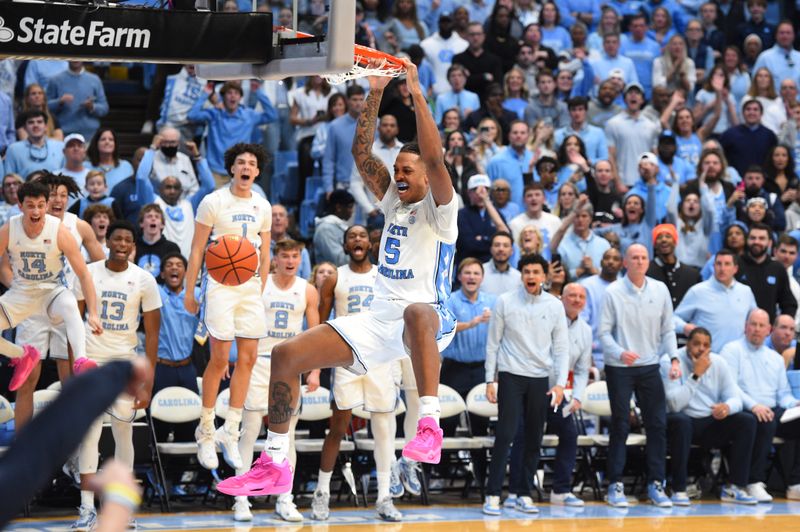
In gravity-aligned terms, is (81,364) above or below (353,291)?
below

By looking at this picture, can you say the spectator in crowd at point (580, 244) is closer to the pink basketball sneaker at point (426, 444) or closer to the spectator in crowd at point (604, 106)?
the spectator in crowd at point (604, 106)

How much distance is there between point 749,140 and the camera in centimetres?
1792

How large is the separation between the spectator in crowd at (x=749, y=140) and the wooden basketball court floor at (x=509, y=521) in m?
6.08

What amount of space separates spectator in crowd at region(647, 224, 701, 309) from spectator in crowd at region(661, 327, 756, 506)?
0.94 meters

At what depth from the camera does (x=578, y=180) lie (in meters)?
16.0

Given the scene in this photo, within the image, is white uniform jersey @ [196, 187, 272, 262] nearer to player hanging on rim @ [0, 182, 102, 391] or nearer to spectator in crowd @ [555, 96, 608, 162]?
player hanging on rim @ [0, 182, 102, 391]

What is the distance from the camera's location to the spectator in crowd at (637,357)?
13.3 metres

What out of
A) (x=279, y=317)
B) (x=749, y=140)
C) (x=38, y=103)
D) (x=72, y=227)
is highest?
(x=749, y=140)

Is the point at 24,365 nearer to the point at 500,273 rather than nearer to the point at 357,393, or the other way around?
the point at 357,393

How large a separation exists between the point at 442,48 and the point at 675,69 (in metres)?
3.69

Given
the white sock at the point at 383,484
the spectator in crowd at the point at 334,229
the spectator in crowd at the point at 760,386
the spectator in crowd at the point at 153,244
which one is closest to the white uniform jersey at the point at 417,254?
the white sock at the point at 383,484

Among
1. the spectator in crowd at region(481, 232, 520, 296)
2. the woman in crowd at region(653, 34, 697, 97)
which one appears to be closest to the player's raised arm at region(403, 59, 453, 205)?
the spectator in crowd at region(481, 232, 520, 296)

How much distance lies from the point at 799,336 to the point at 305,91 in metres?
7.03

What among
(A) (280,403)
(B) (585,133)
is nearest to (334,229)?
(B) (585,133)
